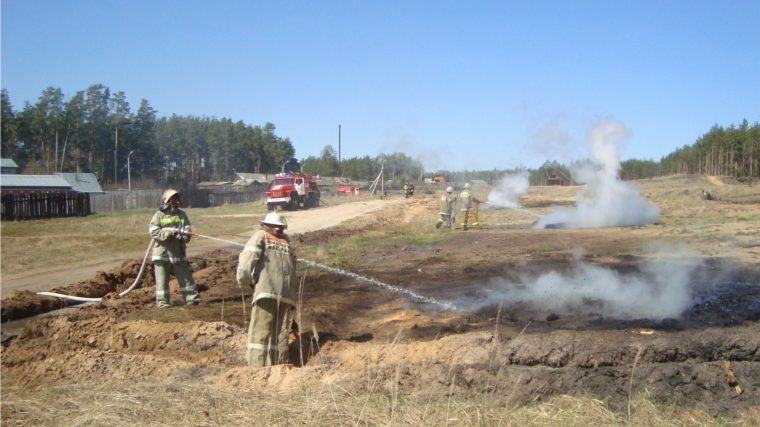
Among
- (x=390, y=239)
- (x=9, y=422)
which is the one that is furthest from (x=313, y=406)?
(x=390, y=239)

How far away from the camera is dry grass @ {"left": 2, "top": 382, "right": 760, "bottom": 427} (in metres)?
3.99

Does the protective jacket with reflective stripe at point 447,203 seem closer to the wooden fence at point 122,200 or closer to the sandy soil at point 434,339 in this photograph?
the sandy soil at point 434,339

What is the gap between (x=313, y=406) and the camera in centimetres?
417

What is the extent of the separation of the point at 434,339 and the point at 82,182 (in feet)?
178

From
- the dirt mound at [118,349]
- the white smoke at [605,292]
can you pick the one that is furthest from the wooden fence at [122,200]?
the white smoke at [605,292]

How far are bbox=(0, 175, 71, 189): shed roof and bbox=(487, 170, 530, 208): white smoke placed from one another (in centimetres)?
3563

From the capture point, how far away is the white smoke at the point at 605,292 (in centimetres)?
800

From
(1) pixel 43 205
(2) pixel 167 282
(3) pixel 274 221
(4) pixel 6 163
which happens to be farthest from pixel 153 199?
(3) pixel 274 221

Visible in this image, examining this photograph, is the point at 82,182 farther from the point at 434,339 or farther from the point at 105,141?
the point at 434,339

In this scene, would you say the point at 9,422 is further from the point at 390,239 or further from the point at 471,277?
the point at 390,239

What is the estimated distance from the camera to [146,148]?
227 feet

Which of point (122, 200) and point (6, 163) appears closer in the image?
point (122, 200)

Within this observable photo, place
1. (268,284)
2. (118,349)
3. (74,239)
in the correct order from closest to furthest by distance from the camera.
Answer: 1. (268,284)
2. (118,349)
3. (74,239)

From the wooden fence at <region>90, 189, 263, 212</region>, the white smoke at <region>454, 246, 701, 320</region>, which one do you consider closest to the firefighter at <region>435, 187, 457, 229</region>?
the white smoke at <region>454, 246, 701, 320</region>
